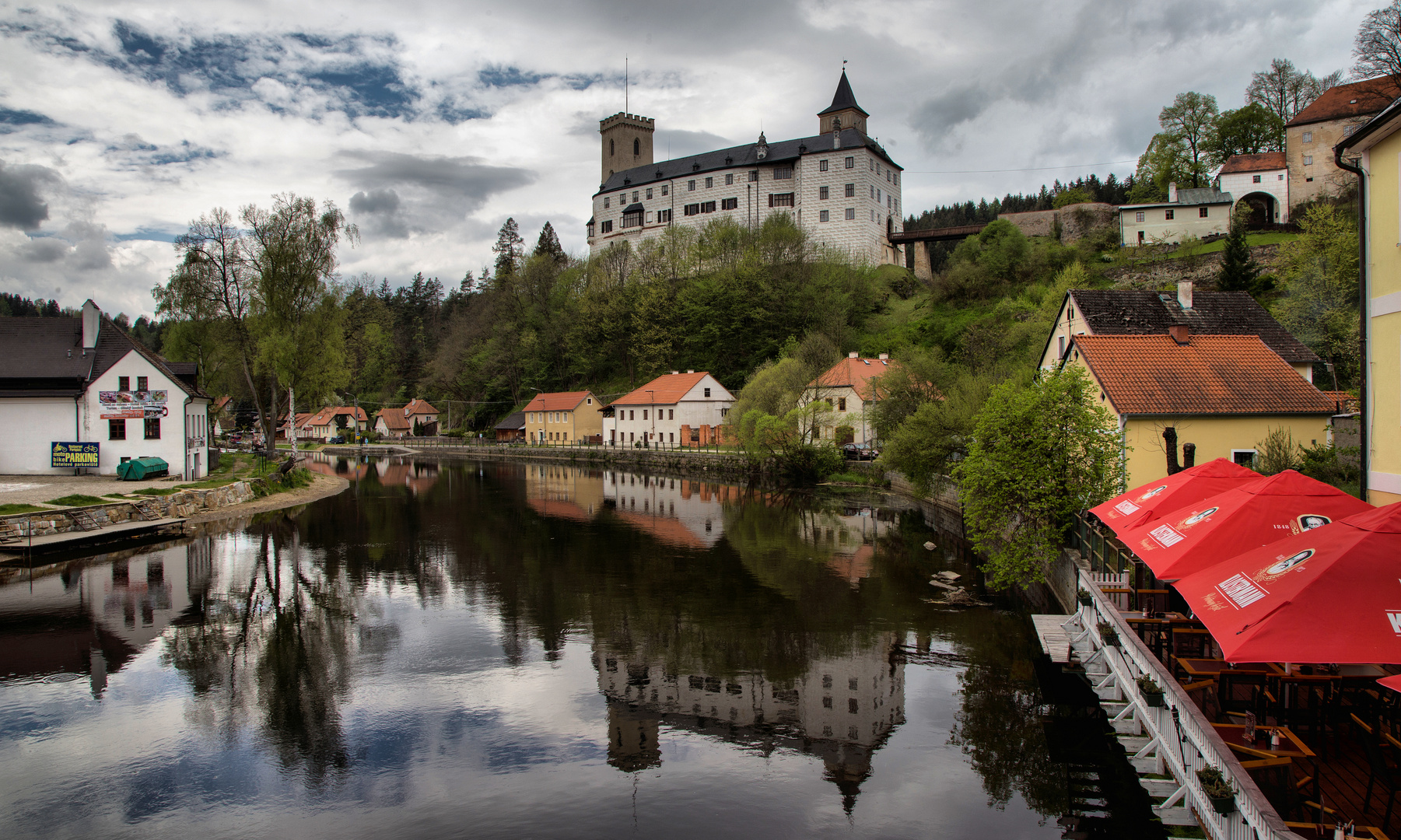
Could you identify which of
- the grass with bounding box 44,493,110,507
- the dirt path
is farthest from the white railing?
the dirt path

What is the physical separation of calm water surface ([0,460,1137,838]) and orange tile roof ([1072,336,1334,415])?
6352 mm

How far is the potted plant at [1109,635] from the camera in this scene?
9.98 m

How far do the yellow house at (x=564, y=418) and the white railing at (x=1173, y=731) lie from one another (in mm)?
60683

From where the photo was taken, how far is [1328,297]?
29562 mm

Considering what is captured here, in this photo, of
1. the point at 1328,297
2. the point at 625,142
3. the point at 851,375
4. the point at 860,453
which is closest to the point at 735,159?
the point at 625,142

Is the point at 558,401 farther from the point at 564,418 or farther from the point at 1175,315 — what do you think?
the point at 1175,315

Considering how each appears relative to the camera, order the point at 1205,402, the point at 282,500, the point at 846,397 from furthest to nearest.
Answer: the point at 846,397 → the point at 282,500 → the point at 1205,402

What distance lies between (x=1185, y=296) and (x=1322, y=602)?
72.0 feet

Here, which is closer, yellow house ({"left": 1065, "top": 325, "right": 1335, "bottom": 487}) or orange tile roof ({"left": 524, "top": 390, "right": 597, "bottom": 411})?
yellow house ({"left": 1065, "top": 325, "right": 1335, "bottom": 487})

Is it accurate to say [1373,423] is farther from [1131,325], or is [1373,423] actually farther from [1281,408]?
[1131,325]

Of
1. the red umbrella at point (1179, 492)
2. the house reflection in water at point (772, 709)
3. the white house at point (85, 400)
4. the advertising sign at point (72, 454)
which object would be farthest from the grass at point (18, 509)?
the red umbrella at point (1179, 492)

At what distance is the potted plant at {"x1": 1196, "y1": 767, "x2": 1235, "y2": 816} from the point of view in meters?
5.82

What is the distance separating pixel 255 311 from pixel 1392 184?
40.0 m

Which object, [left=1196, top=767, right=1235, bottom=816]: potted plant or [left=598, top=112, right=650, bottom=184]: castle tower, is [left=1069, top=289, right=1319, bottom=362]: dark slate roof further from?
[left=598, top=112, right=650, bottom=184]: castle tower
